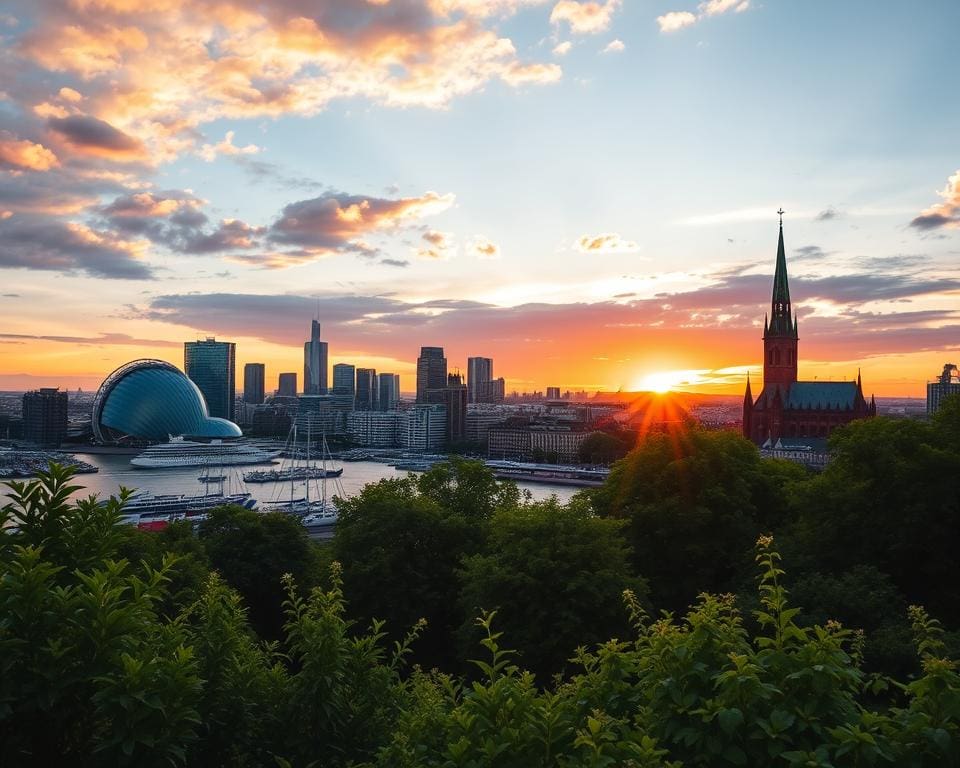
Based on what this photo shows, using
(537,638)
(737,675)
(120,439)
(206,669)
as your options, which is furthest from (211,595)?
(120,439)

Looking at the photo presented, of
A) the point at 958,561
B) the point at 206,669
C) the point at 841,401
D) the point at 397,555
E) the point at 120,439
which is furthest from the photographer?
the point at 120,439

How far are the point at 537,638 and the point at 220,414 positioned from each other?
182044 mm

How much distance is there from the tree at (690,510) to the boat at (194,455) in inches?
3459

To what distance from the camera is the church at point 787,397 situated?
84.6 meters

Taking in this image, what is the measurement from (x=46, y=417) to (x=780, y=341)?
123953mm

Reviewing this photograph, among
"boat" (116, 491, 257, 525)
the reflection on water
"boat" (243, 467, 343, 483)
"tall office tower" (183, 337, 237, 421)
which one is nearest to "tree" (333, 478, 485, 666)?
"boat" (116, 491, 257, 525)

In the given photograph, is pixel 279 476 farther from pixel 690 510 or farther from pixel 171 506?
pixel 690 510

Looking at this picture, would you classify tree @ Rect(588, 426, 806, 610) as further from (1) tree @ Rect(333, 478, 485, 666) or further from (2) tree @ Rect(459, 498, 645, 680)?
(1) tree @ Rect(333, 478, 485, 666)

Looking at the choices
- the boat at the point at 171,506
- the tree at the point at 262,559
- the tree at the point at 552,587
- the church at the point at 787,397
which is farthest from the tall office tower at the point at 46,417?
the tree at the point at 552,587

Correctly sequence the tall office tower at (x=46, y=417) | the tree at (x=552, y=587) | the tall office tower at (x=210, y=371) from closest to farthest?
the tree at (x=552, y=587), the tall office tower at (x=46, y=417), the tall office tower at (x=210, y=371)

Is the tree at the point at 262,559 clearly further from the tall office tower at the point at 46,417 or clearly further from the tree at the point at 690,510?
the tall office tower at the point at 46,417

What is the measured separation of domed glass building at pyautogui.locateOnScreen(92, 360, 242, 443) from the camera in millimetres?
119500

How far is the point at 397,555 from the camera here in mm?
17750

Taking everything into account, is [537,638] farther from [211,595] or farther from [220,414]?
[220,414]
